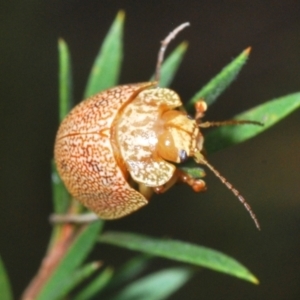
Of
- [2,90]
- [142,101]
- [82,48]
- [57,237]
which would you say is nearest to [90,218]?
[57,237]

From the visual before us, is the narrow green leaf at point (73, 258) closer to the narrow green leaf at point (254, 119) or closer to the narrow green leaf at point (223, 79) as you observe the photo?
the narrow green leaf at point (254, 119)

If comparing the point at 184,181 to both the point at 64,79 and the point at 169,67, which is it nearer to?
the point at 169,67

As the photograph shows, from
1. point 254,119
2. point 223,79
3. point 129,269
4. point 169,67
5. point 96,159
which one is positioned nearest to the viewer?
point 223,79

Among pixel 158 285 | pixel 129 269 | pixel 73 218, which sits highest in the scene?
pixel 73 218

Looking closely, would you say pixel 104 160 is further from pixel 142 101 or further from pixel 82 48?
pixel 82 48

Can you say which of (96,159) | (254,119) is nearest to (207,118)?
(96,159)

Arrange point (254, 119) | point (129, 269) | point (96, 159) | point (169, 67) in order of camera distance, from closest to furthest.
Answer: point (254, 119) < point (96, 159) < point (169, 67) < point (129, 269)

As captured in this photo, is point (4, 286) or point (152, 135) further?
point (152, 135)
